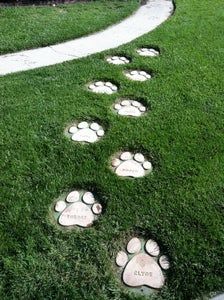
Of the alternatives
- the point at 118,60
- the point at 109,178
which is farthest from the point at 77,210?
the point at 118,60

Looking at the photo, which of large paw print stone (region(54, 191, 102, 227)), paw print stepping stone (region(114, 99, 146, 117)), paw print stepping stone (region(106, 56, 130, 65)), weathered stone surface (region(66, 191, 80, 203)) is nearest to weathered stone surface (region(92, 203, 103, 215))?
large paw print stone (region(54, 191, 102, 227))

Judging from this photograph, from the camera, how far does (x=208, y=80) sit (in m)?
5.59

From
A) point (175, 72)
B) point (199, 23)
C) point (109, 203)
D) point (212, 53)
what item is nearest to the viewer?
point (109, 203)

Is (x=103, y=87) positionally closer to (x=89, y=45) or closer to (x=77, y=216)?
(x=89, y=45)

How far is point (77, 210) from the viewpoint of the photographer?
12.1 ft

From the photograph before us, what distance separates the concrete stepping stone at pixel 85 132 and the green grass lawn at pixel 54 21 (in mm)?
2507

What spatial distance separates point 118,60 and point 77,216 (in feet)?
10.3

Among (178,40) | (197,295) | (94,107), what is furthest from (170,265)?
(178,40)

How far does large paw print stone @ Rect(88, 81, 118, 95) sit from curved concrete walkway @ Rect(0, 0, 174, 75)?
96cm

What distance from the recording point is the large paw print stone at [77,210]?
3600 millimetres

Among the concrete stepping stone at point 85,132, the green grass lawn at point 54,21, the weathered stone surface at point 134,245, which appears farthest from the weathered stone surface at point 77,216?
the green grass lawn at point 54,21

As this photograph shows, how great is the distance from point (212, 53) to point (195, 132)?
2.19m

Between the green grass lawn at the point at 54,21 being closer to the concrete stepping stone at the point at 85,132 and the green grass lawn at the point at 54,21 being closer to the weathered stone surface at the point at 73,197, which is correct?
the concrete stepping stone at the point at 85,132

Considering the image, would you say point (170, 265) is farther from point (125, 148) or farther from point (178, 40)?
point (178, 40)
